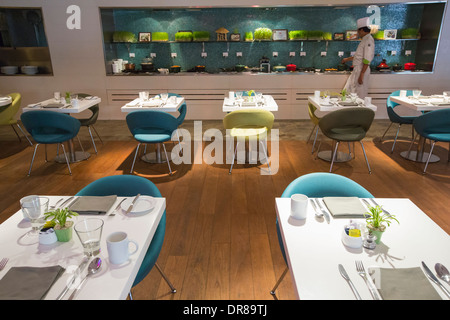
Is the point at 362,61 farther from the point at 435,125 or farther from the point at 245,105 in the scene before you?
the point at 245,105

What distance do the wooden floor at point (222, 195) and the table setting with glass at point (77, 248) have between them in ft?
2.60

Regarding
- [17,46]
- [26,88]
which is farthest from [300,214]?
[17,46]

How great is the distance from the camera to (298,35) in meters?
6.74

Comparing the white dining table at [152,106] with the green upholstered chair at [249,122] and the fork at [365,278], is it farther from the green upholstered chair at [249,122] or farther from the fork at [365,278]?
the fork at [365,278]

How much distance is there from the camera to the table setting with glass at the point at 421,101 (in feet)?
14.0

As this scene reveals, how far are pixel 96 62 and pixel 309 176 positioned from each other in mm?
5796

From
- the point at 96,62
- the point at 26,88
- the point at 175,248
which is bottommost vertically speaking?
the point at 175,248

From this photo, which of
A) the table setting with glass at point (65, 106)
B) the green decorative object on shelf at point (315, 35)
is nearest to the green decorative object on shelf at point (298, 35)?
the green decorative object on shelf at point (315, 35)

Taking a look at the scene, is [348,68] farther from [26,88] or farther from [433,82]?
[26,88]

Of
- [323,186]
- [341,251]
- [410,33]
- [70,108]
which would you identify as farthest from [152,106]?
[410,33]

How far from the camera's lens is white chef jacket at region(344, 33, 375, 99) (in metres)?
5.95

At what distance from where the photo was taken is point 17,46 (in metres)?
7.03

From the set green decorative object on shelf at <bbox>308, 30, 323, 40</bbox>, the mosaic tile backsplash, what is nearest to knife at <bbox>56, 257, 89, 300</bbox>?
the mosaic tile backsplash
